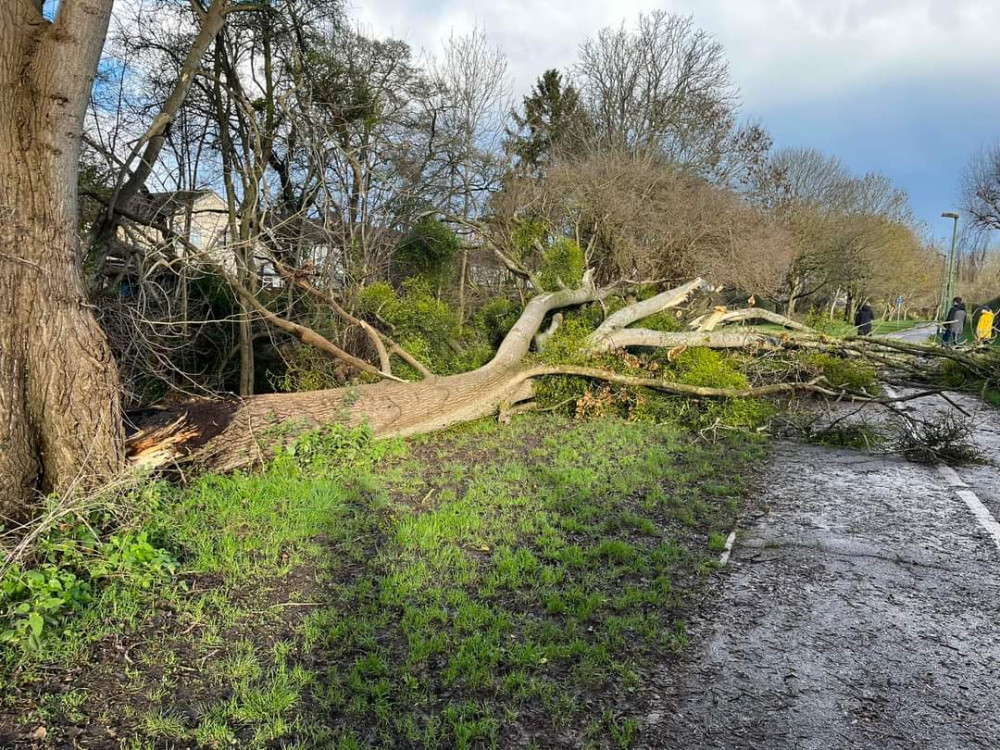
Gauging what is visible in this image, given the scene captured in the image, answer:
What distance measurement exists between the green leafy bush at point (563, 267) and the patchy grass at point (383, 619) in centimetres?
600

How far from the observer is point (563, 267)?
36.5 feet

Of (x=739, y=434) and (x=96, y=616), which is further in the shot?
(x=739, y=434)

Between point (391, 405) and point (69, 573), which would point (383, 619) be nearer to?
point (69, 573)

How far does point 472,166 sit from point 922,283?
29.4 m

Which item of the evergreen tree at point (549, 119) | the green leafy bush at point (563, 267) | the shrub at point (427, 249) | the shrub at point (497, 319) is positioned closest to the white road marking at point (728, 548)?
the green leafy bush at point (563, 267)

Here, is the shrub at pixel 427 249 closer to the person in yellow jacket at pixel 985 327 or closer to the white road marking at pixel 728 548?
the white road marking at pixel 728 548

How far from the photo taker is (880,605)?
11.9 ft

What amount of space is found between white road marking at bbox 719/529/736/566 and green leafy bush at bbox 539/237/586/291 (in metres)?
7.02

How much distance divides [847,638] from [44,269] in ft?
17.2

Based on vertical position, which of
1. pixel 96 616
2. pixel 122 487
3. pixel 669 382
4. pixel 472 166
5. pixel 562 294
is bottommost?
pixel 96 616

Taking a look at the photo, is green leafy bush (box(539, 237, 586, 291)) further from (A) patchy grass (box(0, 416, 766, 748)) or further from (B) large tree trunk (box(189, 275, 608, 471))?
(A) patchy grass (box(0, 416, 766, 748))

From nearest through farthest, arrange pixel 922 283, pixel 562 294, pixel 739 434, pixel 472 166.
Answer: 1. pixel 739 434
2. pixel 562 294
3. pixel 472 166
4. pixel 922 283

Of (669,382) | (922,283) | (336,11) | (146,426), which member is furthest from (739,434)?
(922,283)

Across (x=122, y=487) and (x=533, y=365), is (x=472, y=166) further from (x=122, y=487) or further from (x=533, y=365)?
(x=122, y=487)
